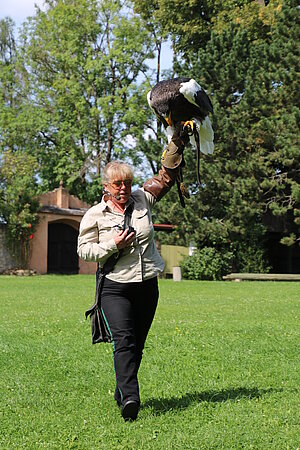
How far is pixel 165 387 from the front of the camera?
5734 mm

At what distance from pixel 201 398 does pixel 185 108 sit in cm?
262

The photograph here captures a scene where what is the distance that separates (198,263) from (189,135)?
23991 millimetres

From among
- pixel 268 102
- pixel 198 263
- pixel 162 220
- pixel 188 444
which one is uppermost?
pixel 268 102

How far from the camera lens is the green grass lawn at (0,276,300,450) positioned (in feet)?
13.9

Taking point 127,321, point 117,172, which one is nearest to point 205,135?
point 117,172

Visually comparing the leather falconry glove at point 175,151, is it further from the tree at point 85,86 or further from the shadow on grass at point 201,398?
the tree at point 85,86

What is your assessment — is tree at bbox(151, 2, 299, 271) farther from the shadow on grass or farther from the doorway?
the shadow on grass

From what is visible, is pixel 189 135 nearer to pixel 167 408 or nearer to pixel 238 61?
pixel 167 408

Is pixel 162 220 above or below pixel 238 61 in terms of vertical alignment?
below

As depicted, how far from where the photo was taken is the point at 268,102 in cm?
2756

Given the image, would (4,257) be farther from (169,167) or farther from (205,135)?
(169,167)

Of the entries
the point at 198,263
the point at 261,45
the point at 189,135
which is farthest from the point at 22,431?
the point at 261,45

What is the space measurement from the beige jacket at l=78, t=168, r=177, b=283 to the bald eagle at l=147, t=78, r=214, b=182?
84 centimetres

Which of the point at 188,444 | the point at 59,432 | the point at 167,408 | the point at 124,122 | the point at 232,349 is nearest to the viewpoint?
the point at 188,444
